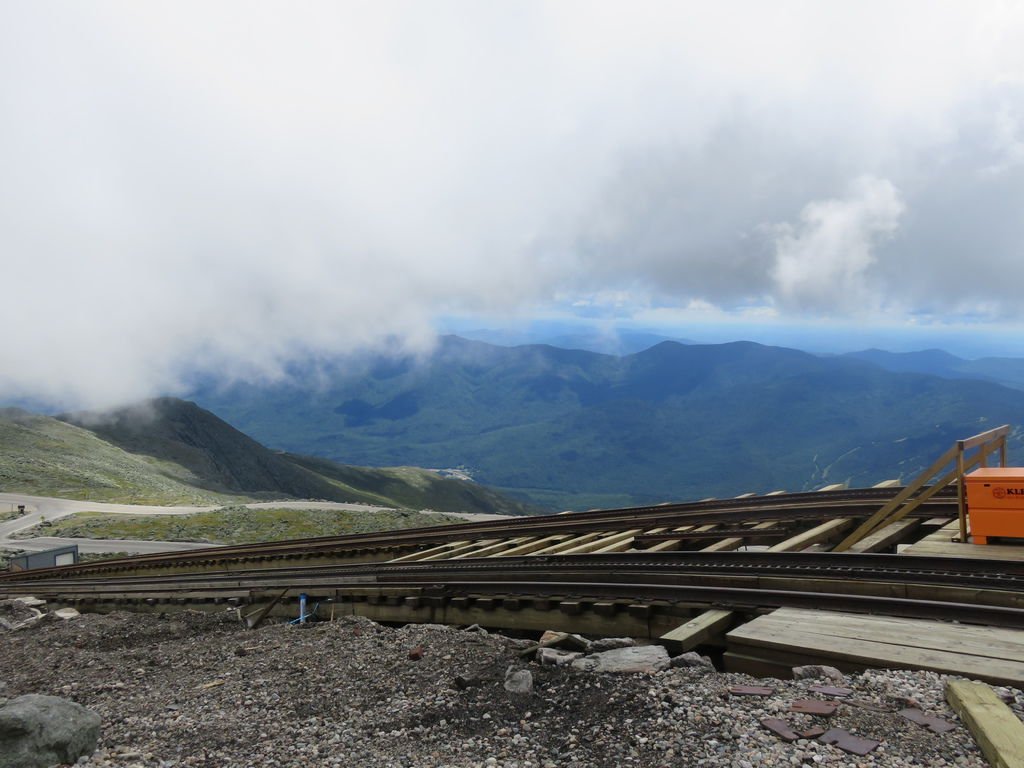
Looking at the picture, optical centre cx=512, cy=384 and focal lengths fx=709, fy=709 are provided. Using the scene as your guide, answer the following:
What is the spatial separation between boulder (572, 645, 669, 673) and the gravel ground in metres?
0.21

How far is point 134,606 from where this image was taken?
18.0 metres

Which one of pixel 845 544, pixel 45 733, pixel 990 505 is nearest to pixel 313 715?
pixel 45 733

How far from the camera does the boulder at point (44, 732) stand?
658 cm

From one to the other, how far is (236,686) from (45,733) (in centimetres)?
287

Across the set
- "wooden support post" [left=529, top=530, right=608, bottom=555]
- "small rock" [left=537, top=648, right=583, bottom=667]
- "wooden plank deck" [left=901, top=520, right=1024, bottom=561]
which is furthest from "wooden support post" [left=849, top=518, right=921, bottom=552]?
"small rock" [left=537, top=648, right=583, bottom=667]

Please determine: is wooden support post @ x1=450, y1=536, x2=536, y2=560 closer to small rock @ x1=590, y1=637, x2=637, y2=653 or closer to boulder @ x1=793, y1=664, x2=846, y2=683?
small rock @ x1=590, y1=637, x2=637, y2=653

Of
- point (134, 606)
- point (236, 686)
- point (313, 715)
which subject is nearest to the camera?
point (313, 715)

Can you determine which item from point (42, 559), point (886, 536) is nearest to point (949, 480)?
point (886, 536)

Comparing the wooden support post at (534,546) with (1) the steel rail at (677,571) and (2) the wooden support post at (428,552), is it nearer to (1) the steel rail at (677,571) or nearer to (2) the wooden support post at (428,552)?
(1) the steel rail at (677,571)

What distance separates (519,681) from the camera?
26.1ft

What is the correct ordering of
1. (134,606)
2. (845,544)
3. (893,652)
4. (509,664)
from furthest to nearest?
(134,606)
(845,544)
(509,664)
(893,652)

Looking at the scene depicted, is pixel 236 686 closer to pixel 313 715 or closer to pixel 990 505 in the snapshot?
pixel 313 715

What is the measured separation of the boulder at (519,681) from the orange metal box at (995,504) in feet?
27.0

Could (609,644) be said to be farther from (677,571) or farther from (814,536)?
(814,536)
